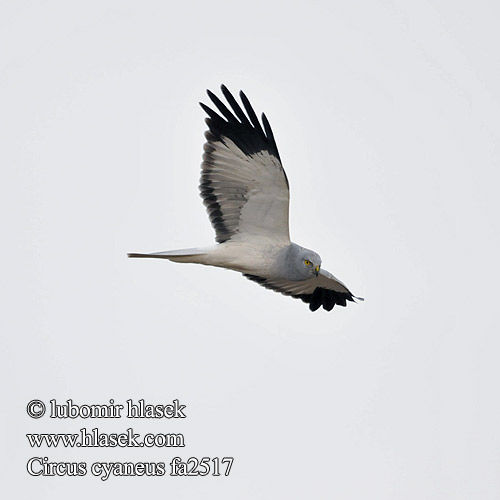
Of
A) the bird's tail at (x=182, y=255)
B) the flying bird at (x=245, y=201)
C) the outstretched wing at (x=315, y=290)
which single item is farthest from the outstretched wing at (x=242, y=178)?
the outstretched wing at (x=315, y=290)

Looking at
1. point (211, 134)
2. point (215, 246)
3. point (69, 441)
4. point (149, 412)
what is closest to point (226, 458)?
point (149, 412)

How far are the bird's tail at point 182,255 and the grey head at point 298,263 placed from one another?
3.41 feet

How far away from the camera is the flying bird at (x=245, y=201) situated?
14523 millimetres

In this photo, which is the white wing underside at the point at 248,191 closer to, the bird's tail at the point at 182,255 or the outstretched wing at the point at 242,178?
the outstretched wing at the point at 242,178

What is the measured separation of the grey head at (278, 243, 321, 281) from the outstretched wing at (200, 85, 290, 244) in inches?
10.2

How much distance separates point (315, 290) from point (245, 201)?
293cm

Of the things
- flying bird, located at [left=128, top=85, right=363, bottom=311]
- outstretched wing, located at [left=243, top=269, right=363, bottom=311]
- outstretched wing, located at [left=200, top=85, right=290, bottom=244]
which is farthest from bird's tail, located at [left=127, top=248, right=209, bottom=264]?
outstretched wing, located at [left=243, top=269, right=363, bottom=311]

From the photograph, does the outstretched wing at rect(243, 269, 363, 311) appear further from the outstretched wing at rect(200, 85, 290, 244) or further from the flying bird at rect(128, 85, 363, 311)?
the outstretched wing at rect(200, 85, 290, 244)

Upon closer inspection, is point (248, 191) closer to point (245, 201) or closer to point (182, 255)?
point (245, 201)

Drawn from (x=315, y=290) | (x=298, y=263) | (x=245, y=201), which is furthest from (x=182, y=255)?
(x=315, y=290)

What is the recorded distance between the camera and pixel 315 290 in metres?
17.5

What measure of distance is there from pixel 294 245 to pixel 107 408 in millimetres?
4879

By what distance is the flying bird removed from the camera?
47.6 feet

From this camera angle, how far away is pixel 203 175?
15000 millimetres
